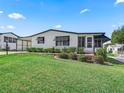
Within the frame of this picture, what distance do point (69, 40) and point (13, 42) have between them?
18.1 m

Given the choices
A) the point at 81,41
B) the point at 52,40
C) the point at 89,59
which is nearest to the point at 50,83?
the point at 89,59

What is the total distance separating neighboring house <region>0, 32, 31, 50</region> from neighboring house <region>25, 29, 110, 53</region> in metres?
9.84

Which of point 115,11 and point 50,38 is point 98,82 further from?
point 50,38

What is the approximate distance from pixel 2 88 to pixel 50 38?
24866mm

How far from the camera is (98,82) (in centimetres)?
862

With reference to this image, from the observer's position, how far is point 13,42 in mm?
44469

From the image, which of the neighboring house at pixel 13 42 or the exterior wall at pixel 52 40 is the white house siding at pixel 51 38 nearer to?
the exterior wall at pixel 52 40

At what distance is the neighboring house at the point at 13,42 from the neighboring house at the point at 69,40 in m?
9.84

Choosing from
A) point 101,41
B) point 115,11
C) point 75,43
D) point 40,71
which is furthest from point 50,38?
point 40,71

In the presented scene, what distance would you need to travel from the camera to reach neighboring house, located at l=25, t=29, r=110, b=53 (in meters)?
30.0

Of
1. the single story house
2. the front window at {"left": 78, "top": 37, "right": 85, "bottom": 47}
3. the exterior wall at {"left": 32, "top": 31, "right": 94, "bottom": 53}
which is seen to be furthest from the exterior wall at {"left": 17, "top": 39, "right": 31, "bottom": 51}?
the front window at {"left": 78, "top": 37, "right": 85, "bottom": 47}

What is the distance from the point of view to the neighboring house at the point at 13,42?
1644 inches

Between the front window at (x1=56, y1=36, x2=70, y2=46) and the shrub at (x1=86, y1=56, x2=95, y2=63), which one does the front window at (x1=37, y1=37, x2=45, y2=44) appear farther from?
the shrub at (x1=86, y1=56, x2=95, y2=63)

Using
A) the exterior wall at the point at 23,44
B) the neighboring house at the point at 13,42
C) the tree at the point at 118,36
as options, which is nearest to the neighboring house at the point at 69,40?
the exterior wall at the point at 23,44
